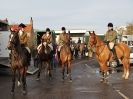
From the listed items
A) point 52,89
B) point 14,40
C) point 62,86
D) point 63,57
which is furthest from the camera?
point 63,57

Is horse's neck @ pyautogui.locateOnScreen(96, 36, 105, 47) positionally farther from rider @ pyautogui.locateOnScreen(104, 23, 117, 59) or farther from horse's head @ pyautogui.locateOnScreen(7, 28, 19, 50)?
horse's head @ pyautogui.locateOnScreen(7, 28, 19, 50)

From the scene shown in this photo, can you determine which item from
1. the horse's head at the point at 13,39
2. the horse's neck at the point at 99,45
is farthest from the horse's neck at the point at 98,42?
the horse's head at the point at 13,39

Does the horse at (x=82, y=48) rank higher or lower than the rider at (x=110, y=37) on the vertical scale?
lower

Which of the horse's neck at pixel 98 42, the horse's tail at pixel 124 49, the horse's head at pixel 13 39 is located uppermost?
the horse's head at pixel 13 39

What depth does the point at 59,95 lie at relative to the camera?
1678 centimetres

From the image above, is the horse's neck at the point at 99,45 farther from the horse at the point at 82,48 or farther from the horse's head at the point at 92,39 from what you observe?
the horse at the point at 82,48

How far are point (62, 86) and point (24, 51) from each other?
3210 millimetres

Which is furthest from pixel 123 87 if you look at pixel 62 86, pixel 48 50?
pixel 48 50

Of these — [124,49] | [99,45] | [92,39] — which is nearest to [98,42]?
[99,45]

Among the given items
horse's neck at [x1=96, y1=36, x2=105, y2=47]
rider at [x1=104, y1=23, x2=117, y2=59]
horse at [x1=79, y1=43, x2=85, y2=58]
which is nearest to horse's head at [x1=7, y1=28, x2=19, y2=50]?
horse's neck at [x1=96, y1=36, x2=105, y2=47]

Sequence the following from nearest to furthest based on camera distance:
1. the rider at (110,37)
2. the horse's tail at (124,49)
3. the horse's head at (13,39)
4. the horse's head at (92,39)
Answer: the horse's head at (13,39) → the horse's head at (92,39) → the rider at (110,37) → the horse's tail at (124,49)

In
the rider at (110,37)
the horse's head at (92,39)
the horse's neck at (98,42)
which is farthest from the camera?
the rider at (110,37)

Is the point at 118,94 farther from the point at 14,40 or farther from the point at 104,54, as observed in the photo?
the point at 104,54

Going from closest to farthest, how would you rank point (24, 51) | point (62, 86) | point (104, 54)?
point (24, 51) → point (62, 86) → point (104, 54)
